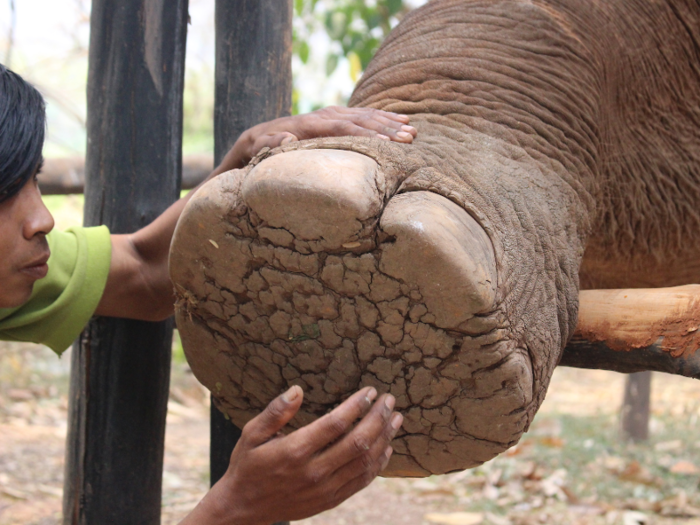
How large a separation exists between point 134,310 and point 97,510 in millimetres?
498

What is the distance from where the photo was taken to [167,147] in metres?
1.65

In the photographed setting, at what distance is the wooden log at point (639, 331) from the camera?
1128mm

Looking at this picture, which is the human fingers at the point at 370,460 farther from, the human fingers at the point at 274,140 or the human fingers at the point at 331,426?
the human fingers at the point at 274,140

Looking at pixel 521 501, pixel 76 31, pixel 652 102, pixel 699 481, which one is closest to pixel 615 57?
pixel 652 102

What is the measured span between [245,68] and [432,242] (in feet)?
3.38

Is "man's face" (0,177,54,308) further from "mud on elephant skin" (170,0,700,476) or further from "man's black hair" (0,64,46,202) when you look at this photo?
"mud on elephant skin" (170,0,700,476)

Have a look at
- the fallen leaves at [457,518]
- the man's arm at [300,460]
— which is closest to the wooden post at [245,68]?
the man's arm at [300,460]

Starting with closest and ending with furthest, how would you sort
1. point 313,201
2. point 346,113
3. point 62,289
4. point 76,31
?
point 313,201 → point 346,113 → point 62,289 → point 76,31

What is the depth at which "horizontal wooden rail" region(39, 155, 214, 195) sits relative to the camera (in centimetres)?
302

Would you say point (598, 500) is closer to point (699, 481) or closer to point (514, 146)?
point (699, 481)

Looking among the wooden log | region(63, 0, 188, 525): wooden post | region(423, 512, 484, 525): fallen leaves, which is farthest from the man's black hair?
region(423, 512, 484, 525): fallen leaves

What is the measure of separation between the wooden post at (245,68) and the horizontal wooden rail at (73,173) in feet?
4.33

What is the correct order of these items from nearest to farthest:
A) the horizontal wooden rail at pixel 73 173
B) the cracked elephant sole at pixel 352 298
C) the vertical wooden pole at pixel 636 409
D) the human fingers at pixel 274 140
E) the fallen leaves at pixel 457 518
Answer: the cracked elephant sole at pixel 352 298 → the human fingers at pixel 274 140 → the fallen leaves at pixel 457 518 → the horizontal wooden rail at pixel 73 173 → the vertical wooden pole at pixel 636 409

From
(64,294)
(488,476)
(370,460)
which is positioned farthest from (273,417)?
(488,476)
